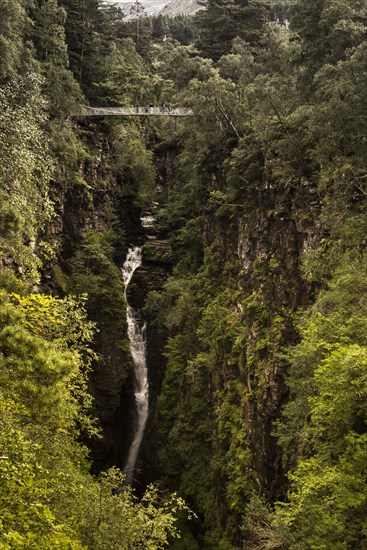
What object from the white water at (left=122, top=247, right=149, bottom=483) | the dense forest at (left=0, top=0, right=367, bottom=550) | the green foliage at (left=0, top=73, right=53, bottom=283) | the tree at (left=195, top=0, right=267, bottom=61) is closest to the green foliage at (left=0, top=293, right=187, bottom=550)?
the dense forest at (left=0, top=0, right=367, bottom=550)

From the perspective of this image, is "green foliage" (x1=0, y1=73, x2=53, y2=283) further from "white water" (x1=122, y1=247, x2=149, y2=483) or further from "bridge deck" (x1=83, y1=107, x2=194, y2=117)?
"bridge deck" (x1=83, y1=107, x2=194, y2=117)

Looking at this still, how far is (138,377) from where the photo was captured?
115 feet

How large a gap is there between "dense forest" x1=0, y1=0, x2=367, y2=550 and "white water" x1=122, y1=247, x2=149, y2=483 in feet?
1.86

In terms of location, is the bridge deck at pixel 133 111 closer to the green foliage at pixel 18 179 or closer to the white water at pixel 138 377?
the white water at pixel 138 377

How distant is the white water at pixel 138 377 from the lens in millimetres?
32531

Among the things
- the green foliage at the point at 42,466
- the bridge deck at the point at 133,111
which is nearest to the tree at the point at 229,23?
the bridge deck at the point at 133,111

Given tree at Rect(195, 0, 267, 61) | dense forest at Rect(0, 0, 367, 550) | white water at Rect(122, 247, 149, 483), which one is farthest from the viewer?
tree at Rect(195, 0, 267, 61)

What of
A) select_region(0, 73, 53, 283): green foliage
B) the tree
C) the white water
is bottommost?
the white water

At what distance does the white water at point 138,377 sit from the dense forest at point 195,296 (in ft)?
1.86

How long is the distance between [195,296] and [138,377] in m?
7.28

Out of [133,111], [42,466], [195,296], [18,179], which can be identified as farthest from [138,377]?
[42,466]

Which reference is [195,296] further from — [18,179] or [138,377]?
[18,179]

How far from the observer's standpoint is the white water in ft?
107

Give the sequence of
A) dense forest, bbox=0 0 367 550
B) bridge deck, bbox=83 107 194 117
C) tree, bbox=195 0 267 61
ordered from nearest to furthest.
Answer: dense forest, bbox=0 0 367 550 → bridge deck, bbox=83 107 194 117 → tree, bbox=195 0 267 61
